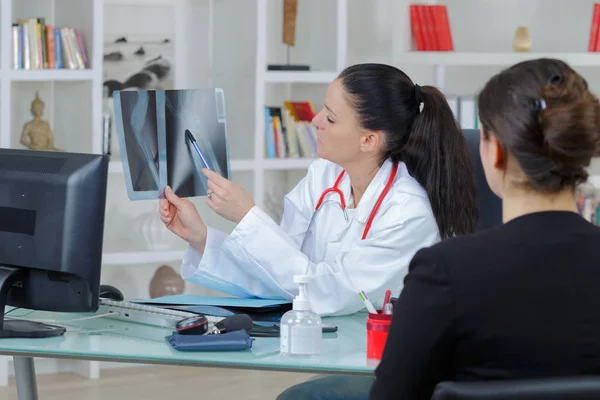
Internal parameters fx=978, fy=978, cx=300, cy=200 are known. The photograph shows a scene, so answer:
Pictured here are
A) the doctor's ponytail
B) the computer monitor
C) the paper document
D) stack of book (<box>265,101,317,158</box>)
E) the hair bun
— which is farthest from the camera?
stack of book (<box>265,101,317,158</box>)

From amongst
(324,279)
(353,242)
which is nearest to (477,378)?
(324,279)

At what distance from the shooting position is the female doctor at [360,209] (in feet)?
7.50

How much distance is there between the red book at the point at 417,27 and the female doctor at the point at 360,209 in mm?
2224

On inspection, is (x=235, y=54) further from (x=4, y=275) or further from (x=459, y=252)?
(x=459, y=252)

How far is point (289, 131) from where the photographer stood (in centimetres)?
451

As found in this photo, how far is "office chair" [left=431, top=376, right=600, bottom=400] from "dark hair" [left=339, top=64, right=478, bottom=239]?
1193 millimetres

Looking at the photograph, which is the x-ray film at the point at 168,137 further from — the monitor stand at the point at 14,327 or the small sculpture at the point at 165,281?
the small sculpture at the point at 165,281

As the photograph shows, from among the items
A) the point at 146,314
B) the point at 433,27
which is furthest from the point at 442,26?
the point at 146,314

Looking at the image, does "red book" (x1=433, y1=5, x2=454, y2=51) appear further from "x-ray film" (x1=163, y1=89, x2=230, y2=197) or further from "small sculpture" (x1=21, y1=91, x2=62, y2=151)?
"x-ray film" (x1=163, y1=89, x2=230, y2=197)

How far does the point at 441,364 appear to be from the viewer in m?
1.31

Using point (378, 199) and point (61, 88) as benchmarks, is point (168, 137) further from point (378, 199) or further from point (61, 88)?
point (61, 88)

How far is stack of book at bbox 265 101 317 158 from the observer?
4453mm

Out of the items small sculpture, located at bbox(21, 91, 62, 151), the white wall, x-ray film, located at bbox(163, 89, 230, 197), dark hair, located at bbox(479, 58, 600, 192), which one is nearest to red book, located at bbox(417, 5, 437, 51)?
the white wall

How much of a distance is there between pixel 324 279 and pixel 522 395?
110cm
